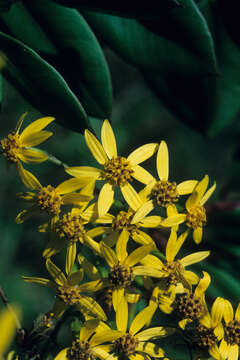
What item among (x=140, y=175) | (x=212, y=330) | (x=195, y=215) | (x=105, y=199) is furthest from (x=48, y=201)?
(x=212, y=330)

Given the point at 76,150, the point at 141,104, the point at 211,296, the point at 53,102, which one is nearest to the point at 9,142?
the point at 53,102

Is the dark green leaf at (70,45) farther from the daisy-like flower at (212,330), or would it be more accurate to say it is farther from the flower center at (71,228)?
the daisy-like flower at (212,330)

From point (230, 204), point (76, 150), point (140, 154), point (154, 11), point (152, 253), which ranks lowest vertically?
point (152, 253)

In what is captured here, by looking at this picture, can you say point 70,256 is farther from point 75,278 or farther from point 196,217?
point 196,217

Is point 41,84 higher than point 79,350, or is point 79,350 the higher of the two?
point 41,84

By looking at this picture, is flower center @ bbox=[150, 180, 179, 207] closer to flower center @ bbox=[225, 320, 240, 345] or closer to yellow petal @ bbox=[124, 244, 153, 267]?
yellow petal @ bbox=[124, 244, 153, 267]

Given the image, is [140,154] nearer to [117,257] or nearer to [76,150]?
[117,257]
